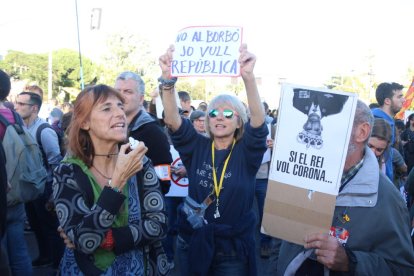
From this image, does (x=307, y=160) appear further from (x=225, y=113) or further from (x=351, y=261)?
(x=225, y=113)

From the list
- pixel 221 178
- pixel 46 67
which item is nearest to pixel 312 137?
pixel 221 178

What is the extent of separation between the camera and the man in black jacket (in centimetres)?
394

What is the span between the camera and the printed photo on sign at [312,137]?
7.07ft

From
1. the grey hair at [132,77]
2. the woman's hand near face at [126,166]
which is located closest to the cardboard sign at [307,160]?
the woman's hand near face at [126,166]

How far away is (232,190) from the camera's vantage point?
10.9 ft

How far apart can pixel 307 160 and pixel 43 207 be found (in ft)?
13.2

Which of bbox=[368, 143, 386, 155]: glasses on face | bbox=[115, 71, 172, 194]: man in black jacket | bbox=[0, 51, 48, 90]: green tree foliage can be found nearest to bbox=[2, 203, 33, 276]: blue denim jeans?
bbox=[115, 71, 172, 194]: man in black jacket

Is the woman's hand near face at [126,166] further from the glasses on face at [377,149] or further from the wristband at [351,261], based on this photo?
the glasses on face at [377,149]

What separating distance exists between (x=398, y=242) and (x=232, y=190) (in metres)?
1.32

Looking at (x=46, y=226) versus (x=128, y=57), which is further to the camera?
(x=128, y=57)

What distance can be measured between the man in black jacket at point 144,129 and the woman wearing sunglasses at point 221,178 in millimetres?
407

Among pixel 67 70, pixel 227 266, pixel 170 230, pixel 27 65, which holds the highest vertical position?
pixel 227 266

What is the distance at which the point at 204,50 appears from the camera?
11.6 ft

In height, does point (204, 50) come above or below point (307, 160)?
above
